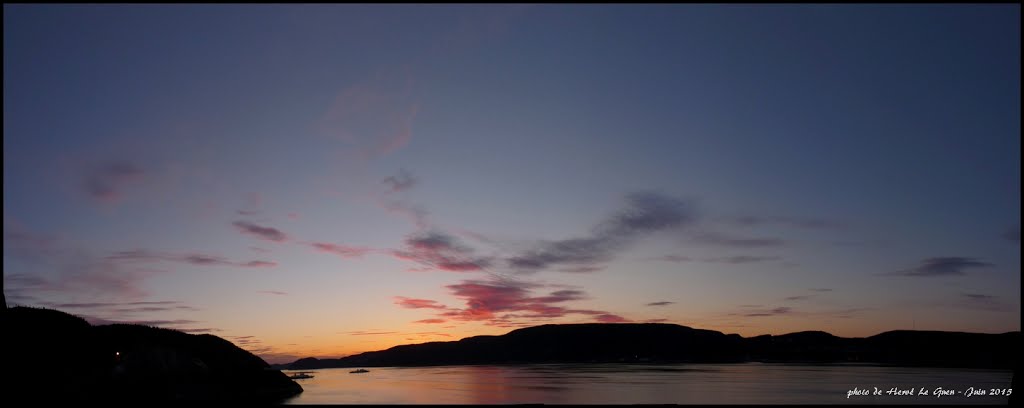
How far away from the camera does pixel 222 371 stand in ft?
290

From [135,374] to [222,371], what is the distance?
67.8ft

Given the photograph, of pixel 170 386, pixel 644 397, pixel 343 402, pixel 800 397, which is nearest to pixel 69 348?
pixel 170 386

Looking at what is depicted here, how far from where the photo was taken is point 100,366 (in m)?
68.3

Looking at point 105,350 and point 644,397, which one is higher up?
point 105,350

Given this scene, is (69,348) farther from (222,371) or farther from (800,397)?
(800,397)

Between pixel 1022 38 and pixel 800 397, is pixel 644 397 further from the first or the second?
pixel 1022 38

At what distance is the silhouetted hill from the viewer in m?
60.8

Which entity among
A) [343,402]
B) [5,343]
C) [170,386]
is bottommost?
[343,402]

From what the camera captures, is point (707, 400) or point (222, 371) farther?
point (707, 400)

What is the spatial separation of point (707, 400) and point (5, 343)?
289 feet

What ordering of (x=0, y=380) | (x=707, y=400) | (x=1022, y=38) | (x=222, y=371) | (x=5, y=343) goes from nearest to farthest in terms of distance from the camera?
(x=1022, y=38), (x=0, y=380), (x=5, y=343), (x=222, y=371), (x=707, y=400)

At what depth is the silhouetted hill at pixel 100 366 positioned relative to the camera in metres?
60.8

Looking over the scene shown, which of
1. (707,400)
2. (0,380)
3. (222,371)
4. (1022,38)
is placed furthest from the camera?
(707,400)

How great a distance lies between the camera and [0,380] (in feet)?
190
